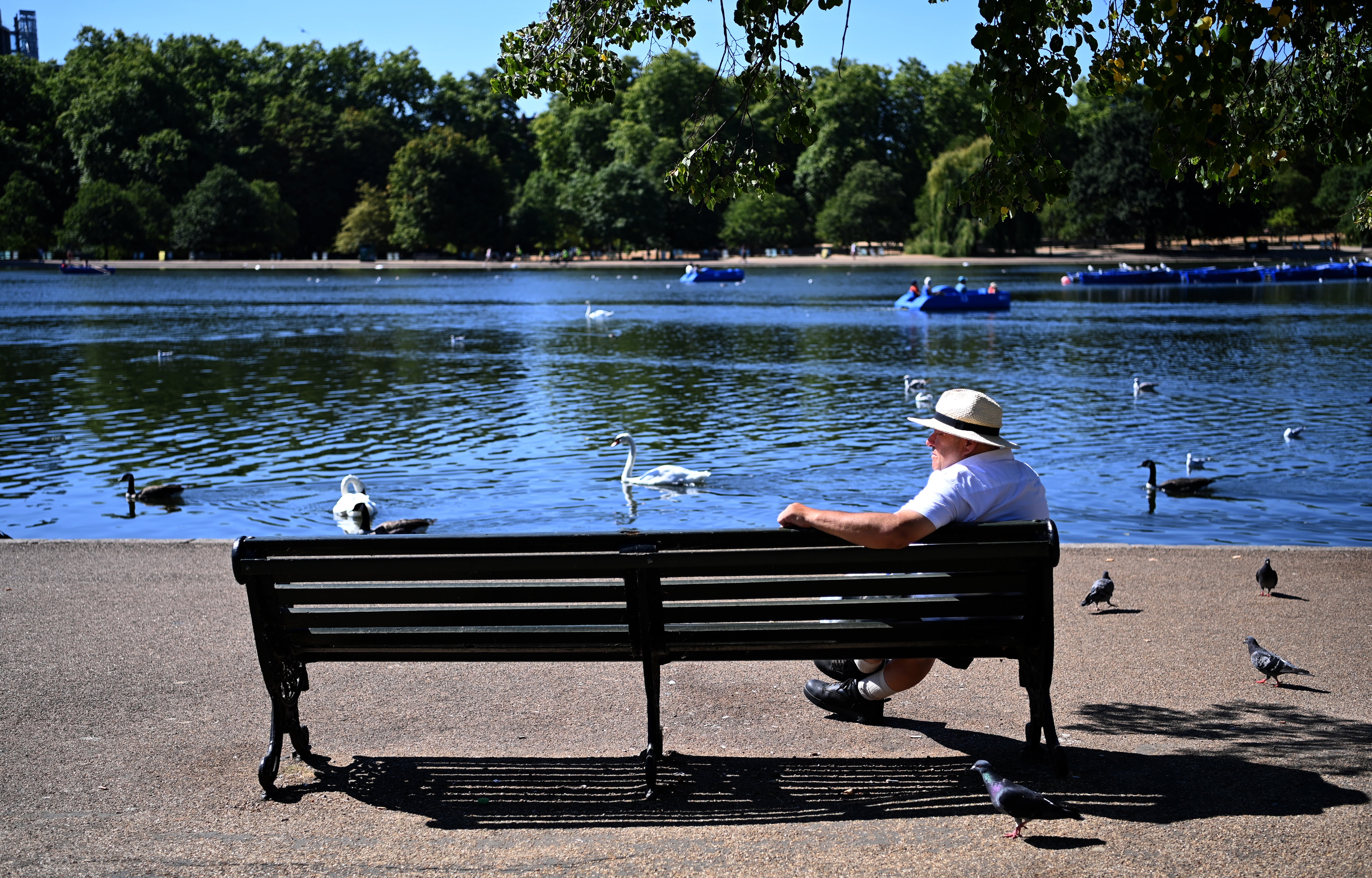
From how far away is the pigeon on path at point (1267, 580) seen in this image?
7406 millimetres

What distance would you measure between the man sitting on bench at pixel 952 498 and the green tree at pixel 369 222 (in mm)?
116041

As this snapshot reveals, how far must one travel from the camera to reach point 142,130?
117m

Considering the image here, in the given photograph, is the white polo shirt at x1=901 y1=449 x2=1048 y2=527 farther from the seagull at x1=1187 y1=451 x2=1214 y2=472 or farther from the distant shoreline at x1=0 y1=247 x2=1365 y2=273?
the distant shoreline at x1=0 y1=247 x2=1365 y2=273

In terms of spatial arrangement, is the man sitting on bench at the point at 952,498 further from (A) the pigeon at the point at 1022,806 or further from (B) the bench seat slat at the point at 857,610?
(A) the pigeon at the point at 1022,806

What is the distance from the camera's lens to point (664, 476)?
52.1 feet

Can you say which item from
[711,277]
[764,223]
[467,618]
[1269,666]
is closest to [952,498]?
[467,618]

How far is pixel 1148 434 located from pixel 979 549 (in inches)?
688

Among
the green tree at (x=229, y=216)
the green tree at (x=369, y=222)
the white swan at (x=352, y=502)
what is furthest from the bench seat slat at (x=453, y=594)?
the green tree at (x=369, y=222)

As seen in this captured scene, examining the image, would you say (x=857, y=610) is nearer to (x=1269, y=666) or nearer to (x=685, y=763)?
(x=685, y=763)

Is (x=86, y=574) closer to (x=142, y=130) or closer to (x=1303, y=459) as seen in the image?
(x=1303, y=459)

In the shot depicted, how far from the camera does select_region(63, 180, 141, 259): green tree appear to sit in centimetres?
10856

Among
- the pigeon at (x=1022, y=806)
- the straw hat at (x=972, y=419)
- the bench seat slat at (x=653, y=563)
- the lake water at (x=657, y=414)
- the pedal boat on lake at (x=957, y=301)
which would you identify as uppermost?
the straw hat at (x=972, y=419)

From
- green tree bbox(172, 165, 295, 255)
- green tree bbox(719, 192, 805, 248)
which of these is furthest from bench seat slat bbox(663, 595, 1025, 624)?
green tree bbox(172, 165, 295, 255)

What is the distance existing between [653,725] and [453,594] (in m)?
0.90
